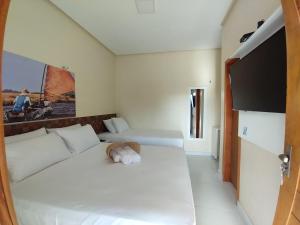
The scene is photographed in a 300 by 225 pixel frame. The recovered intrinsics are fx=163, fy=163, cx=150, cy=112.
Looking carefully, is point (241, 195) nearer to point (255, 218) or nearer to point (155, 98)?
point (255, 218)

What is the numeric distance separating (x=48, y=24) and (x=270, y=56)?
275 centimetres

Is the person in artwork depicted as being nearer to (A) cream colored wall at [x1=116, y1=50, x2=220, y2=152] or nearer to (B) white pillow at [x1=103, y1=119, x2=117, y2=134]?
(B) white pillow at [x1=103, y1=119, x2=117, y2=134]

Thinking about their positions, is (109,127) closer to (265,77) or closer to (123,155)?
(123,155)

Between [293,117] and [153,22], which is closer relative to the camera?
[293,117]

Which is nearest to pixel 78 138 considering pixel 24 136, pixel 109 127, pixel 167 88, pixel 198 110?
pixel 24 136

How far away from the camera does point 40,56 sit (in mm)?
2219

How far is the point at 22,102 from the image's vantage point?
6.44 ft

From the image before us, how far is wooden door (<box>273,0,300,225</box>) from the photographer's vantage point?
0.60m

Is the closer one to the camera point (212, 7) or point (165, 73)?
point (212, 7)

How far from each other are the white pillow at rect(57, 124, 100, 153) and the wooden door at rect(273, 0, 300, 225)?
2274mm

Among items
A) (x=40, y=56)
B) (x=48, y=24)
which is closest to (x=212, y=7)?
(x=48, y=24)

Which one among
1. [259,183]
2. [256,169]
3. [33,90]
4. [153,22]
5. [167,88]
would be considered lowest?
[259,183]

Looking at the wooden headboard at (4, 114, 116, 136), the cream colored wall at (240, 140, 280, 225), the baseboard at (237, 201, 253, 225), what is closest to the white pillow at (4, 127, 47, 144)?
the wooden headboard at (4, 114, 116, 136)

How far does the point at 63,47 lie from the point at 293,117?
9.95 ft
